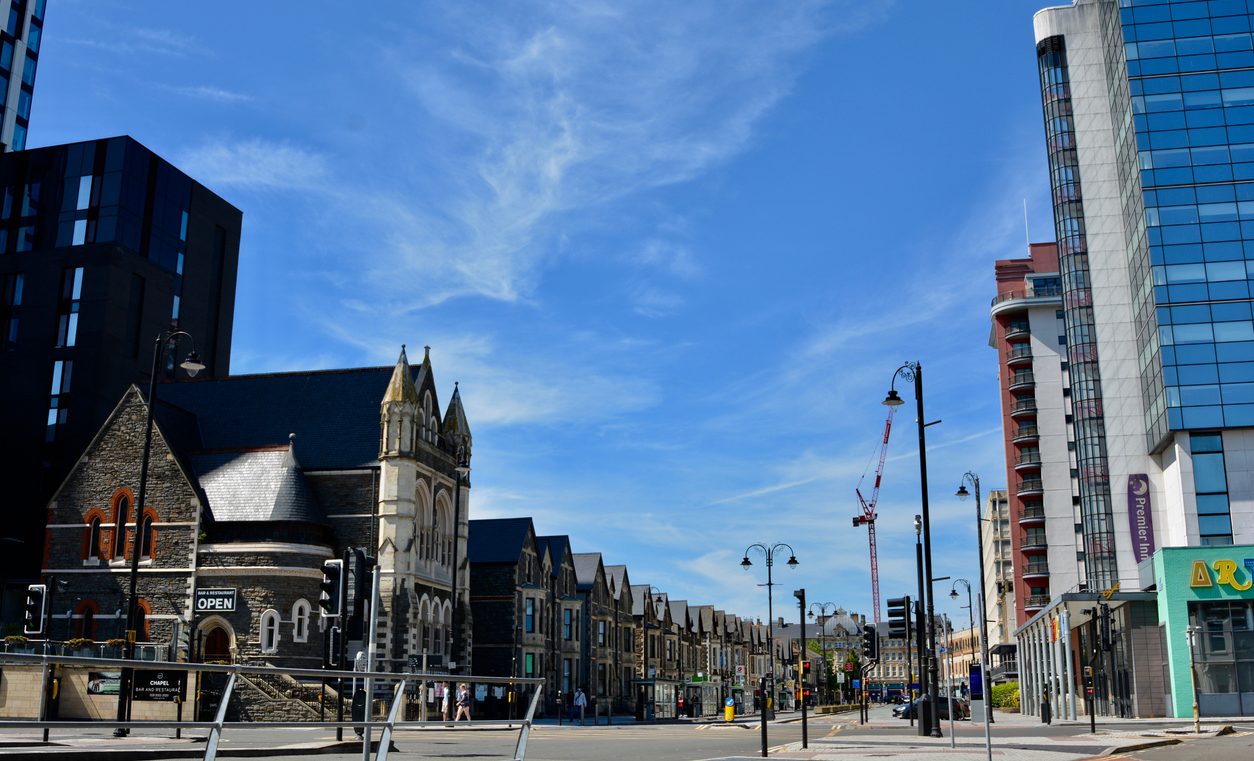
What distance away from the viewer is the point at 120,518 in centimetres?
4981

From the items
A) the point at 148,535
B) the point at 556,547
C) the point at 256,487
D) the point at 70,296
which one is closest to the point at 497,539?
the point at 556,547

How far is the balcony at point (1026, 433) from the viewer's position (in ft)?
326

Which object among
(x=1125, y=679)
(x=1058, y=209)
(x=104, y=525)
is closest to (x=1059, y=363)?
(x=1058, y=209)

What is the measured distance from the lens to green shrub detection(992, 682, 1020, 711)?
84.6m

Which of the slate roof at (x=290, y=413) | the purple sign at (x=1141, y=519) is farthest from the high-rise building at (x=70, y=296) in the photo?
the purple sign at (x=1141, y=519)

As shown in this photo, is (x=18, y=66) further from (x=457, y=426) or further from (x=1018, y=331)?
(x=1018, y=331)

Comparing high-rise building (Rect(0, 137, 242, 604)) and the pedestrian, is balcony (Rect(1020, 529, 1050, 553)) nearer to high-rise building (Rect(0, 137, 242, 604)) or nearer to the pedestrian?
high-rise building (Rect(0, 137, 242, 604))

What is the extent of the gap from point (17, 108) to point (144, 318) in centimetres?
2912

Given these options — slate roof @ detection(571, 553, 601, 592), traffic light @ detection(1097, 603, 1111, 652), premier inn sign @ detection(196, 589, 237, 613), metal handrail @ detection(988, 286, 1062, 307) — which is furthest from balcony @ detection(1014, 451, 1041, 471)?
premier inn sign @ detection(196, 589, 237, 613)

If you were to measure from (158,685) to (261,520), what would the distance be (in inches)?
1610

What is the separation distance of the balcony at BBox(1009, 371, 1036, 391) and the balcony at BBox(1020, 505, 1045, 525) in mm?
10857

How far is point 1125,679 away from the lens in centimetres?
5062

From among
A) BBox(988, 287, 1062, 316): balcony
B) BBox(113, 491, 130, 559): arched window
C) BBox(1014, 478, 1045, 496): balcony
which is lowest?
BBox(113, 491, 130, 559): arched window

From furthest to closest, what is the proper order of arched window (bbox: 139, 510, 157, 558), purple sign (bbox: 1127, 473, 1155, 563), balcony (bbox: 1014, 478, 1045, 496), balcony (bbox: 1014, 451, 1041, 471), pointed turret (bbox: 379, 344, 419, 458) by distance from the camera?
balcony (bbox: 1014, 451, 1041, 471), balcony (bbox: 1014, 478, 1045, 496), purple sign (bbox: 1127, 473, 1155, 563), pointed turret (bbox: 379, 344, 419, 458), arched window (bbox: 139, 510, 157, 558)
